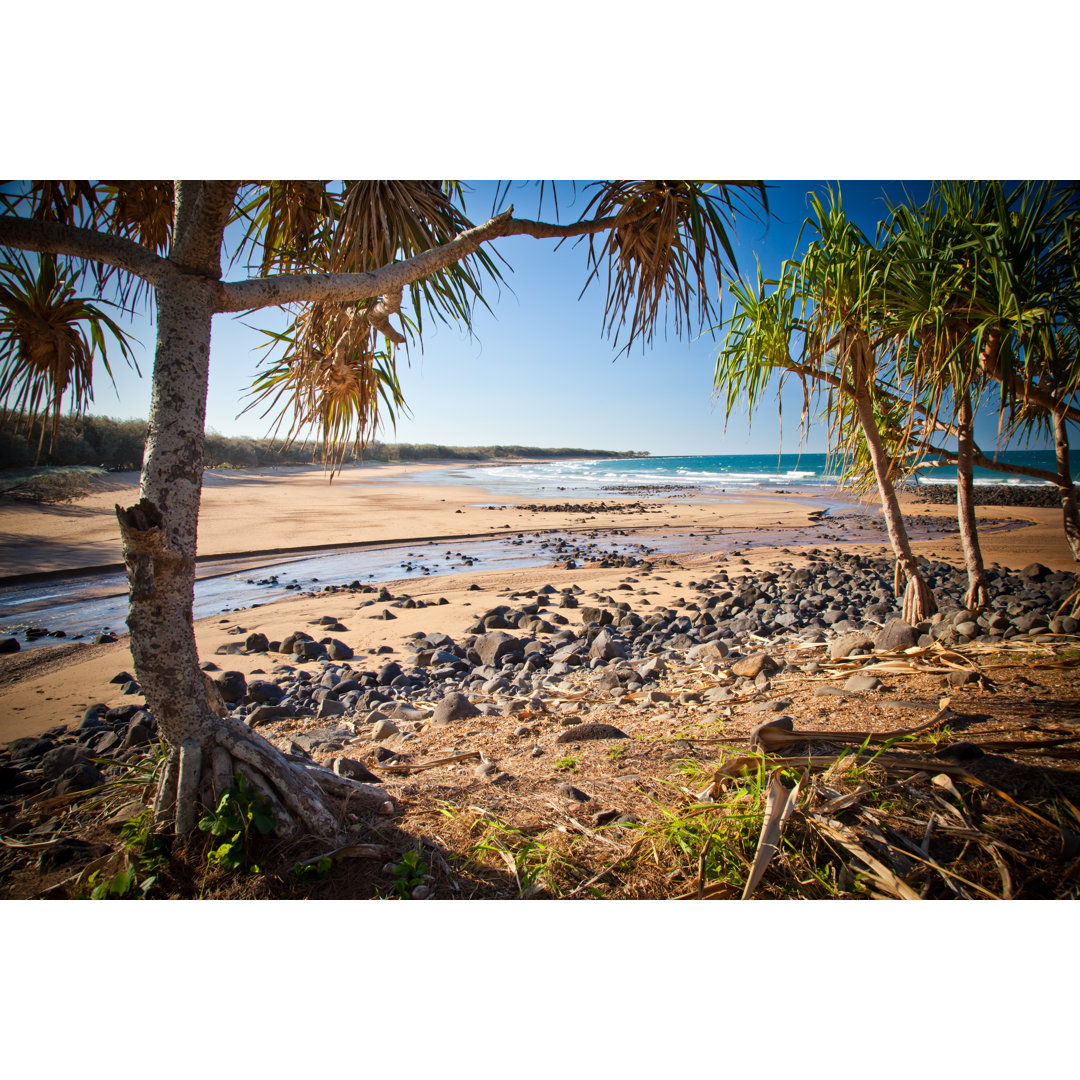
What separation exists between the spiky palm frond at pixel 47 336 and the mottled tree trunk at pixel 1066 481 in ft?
19.8

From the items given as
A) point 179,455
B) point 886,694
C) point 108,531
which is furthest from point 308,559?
point 886,694

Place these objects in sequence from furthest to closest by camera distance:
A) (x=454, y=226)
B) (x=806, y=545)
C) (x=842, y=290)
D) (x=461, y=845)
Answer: (x=806, y=545)
(x=842, y=290)
(x=454, y=226)
(x=461, y=845)

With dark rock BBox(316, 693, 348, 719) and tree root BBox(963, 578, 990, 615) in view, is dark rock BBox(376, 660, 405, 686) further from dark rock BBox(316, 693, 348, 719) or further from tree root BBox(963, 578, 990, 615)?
tree root BBox(963, 578, 990, 615)

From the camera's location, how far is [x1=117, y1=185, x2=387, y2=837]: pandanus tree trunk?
1.59m

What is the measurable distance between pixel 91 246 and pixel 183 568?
1.06 meters

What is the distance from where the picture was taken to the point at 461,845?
1.80 metres

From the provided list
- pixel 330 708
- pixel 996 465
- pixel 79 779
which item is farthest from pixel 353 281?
pixel 996 465

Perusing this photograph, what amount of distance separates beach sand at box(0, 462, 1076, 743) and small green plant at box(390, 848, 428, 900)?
9.91 feet

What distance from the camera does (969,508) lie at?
459 cm

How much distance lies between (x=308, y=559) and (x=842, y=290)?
8.54 meters

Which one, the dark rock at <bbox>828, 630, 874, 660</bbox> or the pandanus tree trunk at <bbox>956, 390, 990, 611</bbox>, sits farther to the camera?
the pandanus tree trunk at <bbox>956, 390, 990, 611</bbox>

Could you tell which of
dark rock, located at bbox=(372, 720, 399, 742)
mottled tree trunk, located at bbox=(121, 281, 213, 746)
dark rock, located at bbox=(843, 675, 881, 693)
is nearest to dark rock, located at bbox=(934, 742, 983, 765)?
dark rock, located at bbox=(843, 675, 881, 693)

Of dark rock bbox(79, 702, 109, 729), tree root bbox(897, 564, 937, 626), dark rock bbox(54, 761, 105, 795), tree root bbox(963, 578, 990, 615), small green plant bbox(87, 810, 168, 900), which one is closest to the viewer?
small green plant bbox(87, 810, 168, 900)

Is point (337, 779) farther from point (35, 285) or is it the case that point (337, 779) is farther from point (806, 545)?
point (806, 545)
